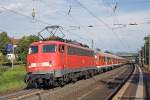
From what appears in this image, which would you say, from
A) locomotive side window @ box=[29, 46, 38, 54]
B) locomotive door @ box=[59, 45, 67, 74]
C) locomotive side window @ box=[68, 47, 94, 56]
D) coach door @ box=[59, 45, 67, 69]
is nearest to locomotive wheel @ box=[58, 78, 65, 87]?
locomotive door @ box=[59, 45, 67, 74]

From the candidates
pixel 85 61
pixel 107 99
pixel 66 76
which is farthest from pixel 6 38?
pixel 107 99

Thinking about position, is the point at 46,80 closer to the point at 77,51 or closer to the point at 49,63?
the point at 49,63

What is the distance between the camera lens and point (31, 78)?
26594 mm

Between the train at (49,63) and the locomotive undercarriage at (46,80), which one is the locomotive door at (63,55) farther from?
the locomotive undercarriage at (46,80)

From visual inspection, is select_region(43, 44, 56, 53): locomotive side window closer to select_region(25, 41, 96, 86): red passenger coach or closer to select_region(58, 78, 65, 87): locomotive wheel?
select_region(25, 41, 96, 86): red passenger coach

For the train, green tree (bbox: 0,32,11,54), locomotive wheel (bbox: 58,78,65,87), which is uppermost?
green tree (bbox: 0,32,11,54)

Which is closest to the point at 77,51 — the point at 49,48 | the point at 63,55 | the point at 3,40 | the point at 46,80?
the point at 63,55

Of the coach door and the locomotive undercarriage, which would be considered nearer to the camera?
the locomotive undercarriage

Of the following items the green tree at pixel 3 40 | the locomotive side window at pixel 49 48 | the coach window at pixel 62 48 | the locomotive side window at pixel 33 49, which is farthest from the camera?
the green tree at pixel 3 40

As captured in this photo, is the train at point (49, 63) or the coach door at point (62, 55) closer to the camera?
the train at point (49, 63)

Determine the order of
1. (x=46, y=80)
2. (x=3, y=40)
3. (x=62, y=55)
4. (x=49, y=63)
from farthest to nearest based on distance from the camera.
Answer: (x=3, y=40)
(x=62, y=55)
(x=49, y=63)
(x=46, y=80)

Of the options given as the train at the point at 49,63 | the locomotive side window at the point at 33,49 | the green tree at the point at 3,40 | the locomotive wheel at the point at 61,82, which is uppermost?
the green tree at the point at 3,40

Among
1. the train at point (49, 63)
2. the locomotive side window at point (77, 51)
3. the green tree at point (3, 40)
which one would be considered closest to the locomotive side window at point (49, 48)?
the train at point (49, 63)

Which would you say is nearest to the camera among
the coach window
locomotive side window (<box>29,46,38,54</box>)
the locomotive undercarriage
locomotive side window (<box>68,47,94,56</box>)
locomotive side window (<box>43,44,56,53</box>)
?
the locomotive undercarriage
